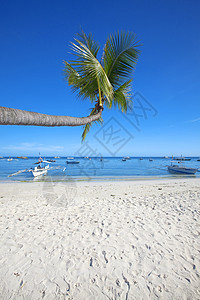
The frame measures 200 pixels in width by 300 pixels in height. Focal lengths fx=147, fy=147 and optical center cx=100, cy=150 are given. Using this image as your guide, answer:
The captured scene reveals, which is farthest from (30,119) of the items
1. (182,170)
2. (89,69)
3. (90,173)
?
(182,170)

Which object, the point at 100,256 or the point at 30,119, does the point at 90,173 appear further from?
the point at 30,119

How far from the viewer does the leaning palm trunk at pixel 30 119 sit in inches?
78.1

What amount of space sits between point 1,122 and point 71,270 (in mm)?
2705

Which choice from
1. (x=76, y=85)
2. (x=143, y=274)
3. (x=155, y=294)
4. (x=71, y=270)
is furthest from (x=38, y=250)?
(x=76, y=85)

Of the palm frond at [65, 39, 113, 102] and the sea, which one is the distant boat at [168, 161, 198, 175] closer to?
the sea

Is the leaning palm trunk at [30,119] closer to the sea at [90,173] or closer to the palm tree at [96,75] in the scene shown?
the palm tree at [96,75]

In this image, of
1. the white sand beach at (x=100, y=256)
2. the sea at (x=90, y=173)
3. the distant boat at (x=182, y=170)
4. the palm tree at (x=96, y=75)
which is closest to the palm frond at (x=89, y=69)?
the palm tree at (x=96, y=75)

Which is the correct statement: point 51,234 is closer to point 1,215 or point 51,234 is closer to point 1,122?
point 1,215

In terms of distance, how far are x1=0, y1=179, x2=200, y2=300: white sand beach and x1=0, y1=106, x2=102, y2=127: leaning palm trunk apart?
99.8 inches

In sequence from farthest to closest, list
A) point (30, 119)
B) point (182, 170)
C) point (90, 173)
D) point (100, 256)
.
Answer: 1. point (182, 170)
2. point (90, 173)
3. point (100, 256)
4. point (30, 119)

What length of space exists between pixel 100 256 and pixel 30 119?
2913 millimetres

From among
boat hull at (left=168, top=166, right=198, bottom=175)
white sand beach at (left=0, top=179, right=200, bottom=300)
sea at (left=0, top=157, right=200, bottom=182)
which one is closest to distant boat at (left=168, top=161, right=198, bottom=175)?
boat hull at (left=168, top=166, right=198, bottom=175)

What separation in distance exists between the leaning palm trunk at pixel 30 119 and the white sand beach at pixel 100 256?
8.32 ft

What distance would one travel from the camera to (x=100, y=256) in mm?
2945
